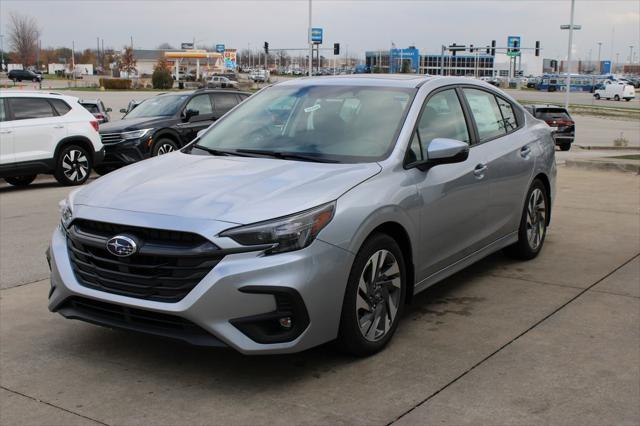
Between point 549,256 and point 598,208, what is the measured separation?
3.07m

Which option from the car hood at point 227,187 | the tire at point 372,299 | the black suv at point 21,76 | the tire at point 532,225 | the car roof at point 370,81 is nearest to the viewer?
the car hood at point 227,187

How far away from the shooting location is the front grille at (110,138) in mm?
14250

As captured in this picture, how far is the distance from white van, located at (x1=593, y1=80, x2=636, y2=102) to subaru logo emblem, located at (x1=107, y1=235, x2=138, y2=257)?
254 feet

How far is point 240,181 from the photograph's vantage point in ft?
13.9

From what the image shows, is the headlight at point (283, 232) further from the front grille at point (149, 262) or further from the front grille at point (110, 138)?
the front grille at point (110, 138)

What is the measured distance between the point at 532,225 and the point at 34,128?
9.10 meters

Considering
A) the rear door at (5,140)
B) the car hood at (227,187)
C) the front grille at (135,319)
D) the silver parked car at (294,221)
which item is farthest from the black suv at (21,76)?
the front grille at (135,319)

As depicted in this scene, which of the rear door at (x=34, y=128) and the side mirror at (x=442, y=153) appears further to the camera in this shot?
the rear door at (x=34, y=128)

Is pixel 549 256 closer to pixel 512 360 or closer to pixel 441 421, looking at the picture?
pixel 512 360

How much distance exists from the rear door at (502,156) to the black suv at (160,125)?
9.12 metres

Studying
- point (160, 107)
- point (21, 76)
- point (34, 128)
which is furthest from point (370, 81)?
point (21, 76)

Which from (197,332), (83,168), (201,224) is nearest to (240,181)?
(201,224)

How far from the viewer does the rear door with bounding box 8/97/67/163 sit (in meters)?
12.2

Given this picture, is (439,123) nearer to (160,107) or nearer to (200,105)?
(200,105)
